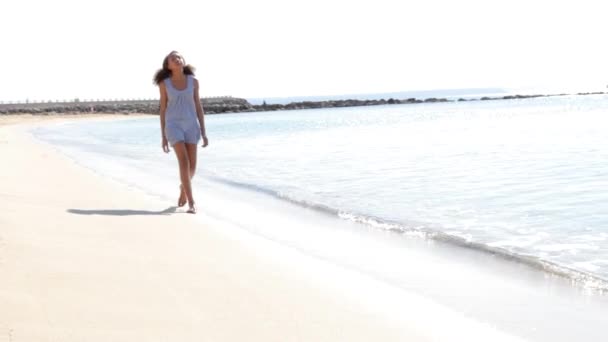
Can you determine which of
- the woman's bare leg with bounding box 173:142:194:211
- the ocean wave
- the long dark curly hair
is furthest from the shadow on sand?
the ocean wave

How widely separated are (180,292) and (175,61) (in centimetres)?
387

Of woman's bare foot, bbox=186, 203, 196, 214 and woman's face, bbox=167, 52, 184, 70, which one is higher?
woman's face, bbox=167, 52, 184, 70

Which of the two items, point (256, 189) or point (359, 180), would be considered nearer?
point (256, 189)

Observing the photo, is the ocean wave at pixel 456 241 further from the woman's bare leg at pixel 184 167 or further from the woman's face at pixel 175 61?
the woman's face at pixel 175 61

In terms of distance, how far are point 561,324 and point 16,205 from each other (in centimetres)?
435

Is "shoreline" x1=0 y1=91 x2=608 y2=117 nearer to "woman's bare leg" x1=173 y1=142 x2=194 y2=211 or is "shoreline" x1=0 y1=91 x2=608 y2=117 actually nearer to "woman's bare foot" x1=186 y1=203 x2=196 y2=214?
"woman's bare leg" x1=173 y1=142 x2=194 y2=211

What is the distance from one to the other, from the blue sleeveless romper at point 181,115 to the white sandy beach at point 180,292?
169 cm

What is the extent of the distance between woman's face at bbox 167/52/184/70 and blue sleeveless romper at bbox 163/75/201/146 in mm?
156

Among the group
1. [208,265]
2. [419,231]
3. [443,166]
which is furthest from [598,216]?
[443,166]

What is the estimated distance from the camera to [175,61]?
7.22 metres

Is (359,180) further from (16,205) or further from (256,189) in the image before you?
(16,205)

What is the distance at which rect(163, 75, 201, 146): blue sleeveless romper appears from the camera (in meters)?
7.39

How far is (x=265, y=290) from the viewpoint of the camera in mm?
3980

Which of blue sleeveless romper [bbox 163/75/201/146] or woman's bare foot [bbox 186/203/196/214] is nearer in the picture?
woman's bare foot [bbox 186/203/196/214]
